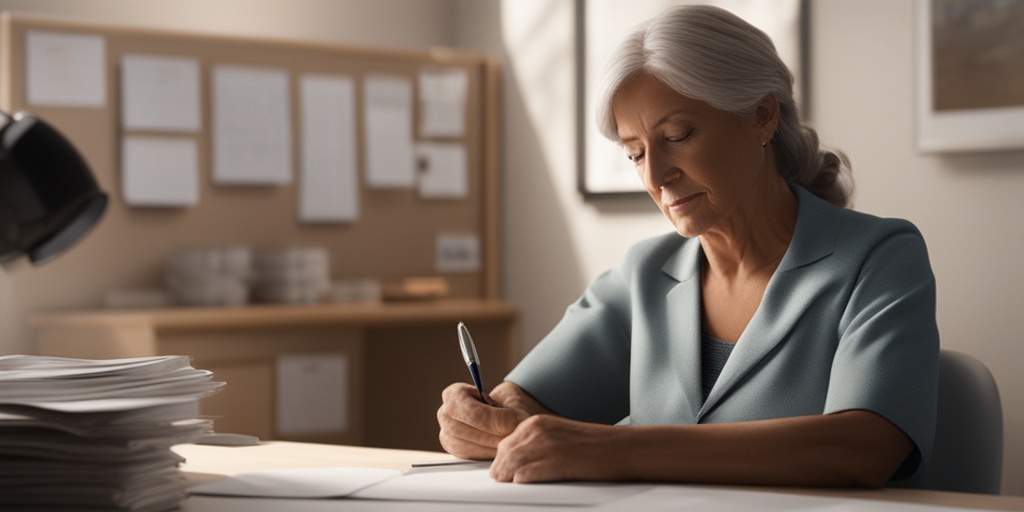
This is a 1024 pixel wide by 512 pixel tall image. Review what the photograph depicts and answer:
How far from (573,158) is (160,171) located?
48.5 inches

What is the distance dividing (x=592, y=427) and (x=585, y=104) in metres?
2.38

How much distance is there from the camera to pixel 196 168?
344cm

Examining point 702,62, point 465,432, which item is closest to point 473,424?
point 465,432

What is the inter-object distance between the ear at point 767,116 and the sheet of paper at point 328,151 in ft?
6.94

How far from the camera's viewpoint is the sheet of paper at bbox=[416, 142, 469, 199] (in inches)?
151

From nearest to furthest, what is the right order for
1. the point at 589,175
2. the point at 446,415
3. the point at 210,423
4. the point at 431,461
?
the point at 210,423 → the point at 431,461 → the point at 446,415 → the point at 589,175

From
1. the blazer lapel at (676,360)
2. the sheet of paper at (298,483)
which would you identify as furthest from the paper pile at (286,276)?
the sheet of paper at (298,483)

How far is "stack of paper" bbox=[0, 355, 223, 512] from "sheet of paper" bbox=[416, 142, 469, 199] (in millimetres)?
2616

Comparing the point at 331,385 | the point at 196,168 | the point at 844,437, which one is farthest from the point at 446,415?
the point at 196,168

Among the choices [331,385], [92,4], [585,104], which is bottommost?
[331,385]

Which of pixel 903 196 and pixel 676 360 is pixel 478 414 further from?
pixel 903 196

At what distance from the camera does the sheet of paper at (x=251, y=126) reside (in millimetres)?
3479

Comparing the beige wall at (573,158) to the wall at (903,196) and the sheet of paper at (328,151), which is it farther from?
the sheet of paper at (328,151)

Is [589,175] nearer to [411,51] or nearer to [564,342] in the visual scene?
[411,51]
